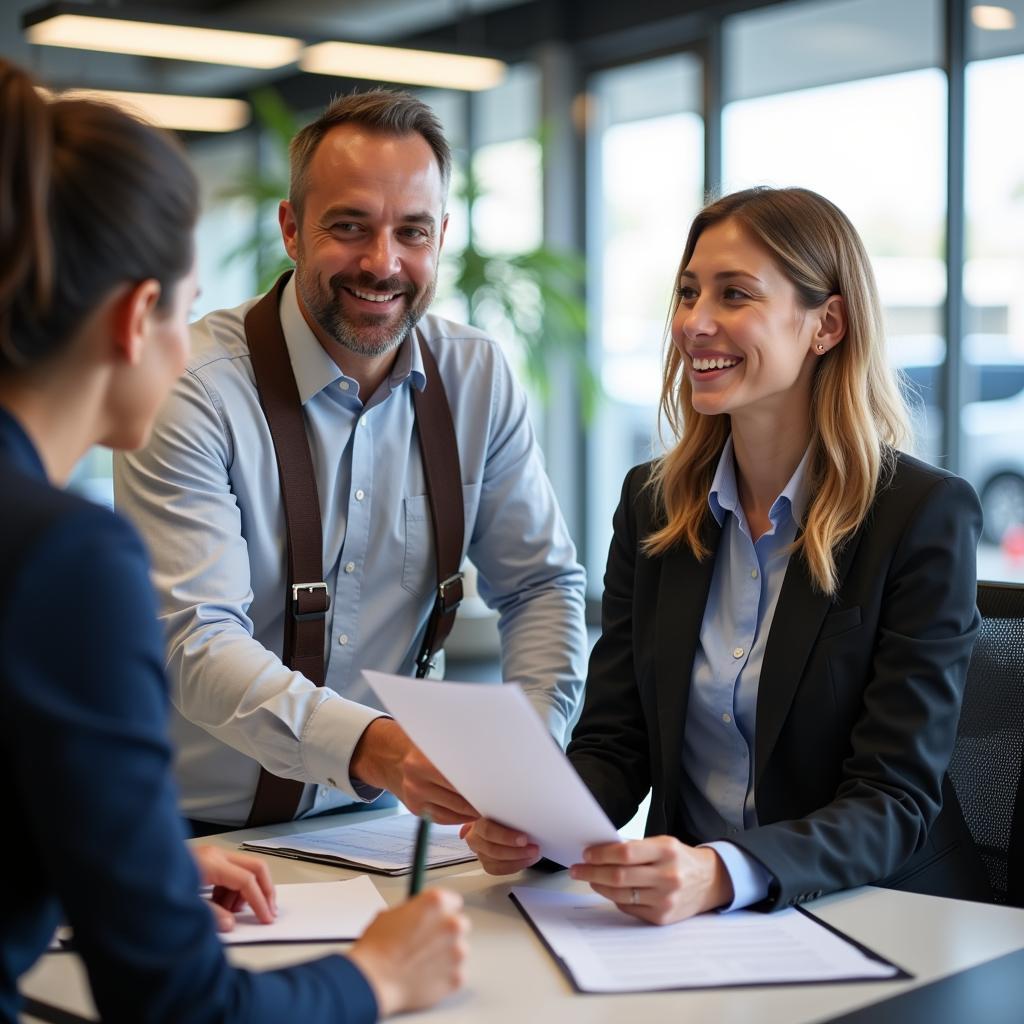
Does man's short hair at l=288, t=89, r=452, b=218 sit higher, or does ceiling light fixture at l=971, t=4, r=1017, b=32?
ceiling light fixture at l=971, t=4, r=1017, b=32

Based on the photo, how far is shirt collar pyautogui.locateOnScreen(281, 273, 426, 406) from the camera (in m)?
2.30

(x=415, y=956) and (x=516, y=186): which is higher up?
(x=516, y=186)

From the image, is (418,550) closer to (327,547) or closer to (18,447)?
(327,547)

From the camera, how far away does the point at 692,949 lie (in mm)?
1444

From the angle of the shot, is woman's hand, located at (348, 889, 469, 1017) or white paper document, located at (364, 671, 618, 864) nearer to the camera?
woman's hand, located at (348, 889, 469, 1017)

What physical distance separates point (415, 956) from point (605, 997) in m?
0.24

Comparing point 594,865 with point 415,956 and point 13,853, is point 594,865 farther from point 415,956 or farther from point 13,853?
point 13,853

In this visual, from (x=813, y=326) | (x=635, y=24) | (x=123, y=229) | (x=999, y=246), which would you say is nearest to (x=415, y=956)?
(x=123, y=229)

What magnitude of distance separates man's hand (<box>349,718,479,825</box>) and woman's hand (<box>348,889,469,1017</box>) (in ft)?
1.51

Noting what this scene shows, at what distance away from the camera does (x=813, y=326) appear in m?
2.12

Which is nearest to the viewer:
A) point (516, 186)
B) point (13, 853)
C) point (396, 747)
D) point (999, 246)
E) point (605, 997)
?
point (13, 853)

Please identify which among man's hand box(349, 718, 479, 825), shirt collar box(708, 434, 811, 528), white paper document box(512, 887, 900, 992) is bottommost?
white paper document box(512, 887, 900, 992)

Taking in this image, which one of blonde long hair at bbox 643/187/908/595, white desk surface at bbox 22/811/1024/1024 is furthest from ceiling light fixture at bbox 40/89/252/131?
white desk surface at bbox 22/811/1024/1024

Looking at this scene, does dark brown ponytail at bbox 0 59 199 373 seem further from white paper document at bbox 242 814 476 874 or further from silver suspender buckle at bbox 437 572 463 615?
silver suspender buckle at bbox 437 572 463 615
